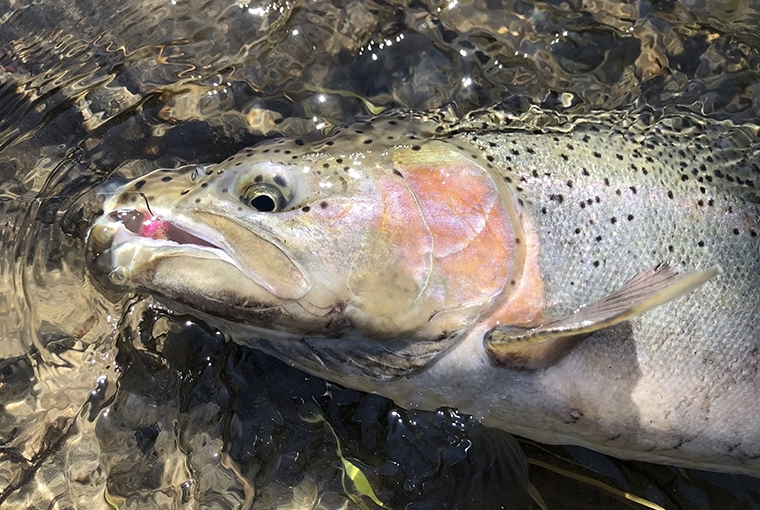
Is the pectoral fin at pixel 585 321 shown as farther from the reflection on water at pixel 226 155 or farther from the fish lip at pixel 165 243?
the fish lip at pixel 165 243

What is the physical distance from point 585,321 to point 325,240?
963 mm

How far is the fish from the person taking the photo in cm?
235

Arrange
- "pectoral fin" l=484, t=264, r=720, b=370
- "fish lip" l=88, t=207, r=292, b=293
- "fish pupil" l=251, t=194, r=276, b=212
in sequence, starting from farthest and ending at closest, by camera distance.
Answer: "fish pupil" l=251, t=194, r=276, b=212 → "fish lip" l=88, t=207, r=292, b=293 → "pectoral fin" l=484, t=264, r=720, b=370

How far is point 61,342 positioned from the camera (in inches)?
129

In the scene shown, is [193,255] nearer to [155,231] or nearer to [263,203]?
[155,231]

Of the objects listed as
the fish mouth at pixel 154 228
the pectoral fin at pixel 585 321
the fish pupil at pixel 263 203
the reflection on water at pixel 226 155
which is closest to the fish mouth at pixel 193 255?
the fish mouth at pixel 154 228

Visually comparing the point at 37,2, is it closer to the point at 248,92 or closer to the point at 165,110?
the point at 165,110

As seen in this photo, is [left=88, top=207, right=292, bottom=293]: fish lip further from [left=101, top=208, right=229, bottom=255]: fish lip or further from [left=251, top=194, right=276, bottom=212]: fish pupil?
[left=251, top=194, right=276, bottom=212]: fish pupil

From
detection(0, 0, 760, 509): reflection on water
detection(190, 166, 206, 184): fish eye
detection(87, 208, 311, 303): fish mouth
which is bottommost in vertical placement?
detection(0, 0, 760, 509): reflection on water

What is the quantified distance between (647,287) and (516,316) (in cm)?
48

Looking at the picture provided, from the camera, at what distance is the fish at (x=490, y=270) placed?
2.35 meters

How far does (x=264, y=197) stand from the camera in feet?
7.97

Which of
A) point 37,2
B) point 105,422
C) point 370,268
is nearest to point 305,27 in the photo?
point 37,2

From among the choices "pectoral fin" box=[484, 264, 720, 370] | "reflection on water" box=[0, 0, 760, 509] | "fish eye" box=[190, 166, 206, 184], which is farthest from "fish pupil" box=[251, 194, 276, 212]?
"reflection on water" box=[0, 0, 760, 509]
